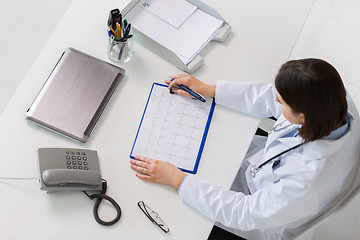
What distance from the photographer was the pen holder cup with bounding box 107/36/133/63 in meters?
1.35

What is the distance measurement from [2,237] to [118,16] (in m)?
0.71

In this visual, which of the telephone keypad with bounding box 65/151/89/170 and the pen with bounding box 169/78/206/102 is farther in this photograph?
the pen with bounding box 169/78/206/102

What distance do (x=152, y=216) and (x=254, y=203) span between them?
0.96 feet

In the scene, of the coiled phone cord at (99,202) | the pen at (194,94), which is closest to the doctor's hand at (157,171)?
the coiled phone cord at (99,202)

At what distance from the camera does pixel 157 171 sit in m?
1.23

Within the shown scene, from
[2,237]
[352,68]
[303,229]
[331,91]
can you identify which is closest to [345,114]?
[331,91]

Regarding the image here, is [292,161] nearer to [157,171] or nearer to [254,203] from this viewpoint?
[254,203]

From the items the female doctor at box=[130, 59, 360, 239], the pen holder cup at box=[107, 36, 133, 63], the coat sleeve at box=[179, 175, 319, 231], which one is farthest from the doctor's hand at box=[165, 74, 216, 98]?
the coat sleeve at box=[179, 175, 319, 231]

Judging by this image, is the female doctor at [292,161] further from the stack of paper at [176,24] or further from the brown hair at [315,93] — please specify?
the stack of paper at [176,24]

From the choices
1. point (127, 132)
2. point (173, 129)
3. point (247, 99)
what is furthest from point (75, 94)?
point (247, 99)

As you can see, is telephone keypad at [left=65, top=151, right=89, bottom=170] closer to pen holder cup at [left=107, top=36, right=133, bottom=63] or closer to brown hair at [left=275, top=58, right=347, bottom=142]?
pen holder cup at [left=107, top=36, right=133, bottom=63]

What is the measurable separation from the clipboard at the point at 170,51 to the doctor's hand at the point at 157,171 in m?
0.35

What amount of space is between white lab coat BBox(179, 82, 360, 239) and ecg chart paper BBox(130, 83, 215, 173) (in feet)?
0.23

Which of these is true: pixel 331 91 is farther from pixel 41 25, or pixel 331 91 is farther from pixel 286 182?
pixel 41 25
